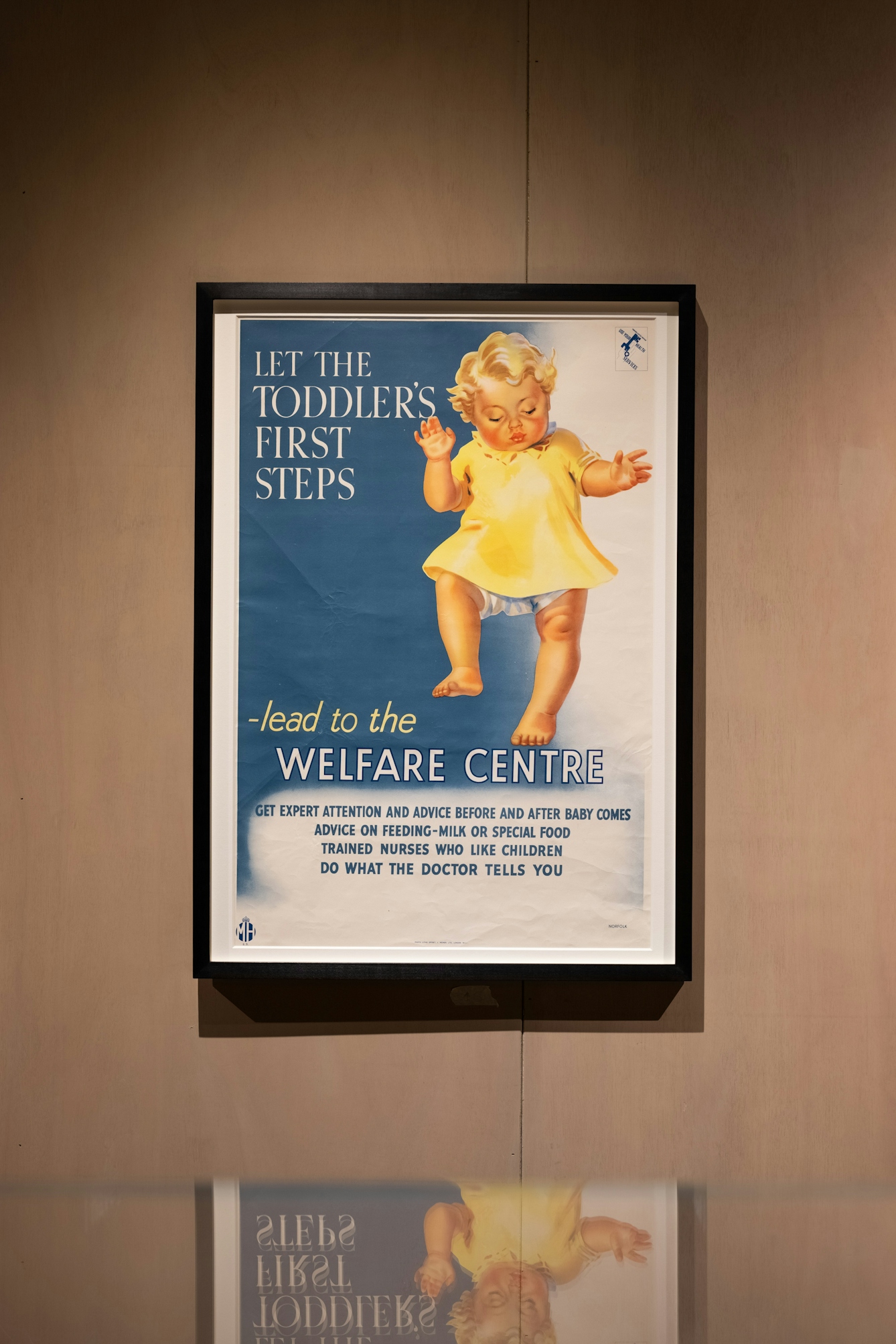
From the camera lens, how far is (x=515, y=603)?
1.01 m

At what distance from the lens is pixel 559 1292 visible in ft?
1.38

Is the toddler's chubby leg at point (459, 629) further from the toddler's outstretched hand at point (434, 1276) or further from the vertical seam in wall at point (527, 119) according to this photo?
the toddler's outstretched hand at point (434, 1276)

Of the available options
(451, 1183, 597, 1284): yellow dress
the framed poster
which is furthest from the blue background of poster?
(451, 1183, 597, 1284): yellow dress

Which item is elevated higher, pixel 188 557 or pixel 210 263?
pixel 210 263

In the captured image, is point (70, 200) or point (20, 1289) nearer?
point (20, 1289)

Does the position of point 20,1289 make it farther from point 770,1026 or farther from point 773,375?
point 773,375

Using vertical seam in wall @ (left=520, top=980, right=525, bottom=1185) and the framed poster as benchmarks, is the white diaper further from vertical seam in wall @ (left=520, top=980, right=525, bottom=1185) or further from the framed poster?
vertical seam in wall @ (left=520, top=980, right=525, bottom=1185)

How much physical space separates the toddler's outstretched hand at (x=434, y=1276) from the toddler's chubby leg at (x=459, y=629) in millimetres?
634

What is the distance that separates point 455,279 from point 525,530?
30cm

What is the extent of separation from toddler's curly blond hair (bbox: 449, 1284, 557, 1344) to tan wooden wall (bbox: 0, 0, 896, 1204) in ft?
2.11

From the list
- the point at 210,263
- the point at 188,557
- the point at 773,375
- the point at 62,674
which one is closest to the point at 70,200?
the point at 210,263

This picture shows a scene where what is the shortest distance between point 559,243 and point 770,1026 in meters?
0.93

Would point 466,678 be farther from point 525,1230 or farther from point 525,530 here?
point 525,1230

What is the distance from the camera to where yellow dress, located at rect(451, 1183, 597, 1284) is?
0.44m
